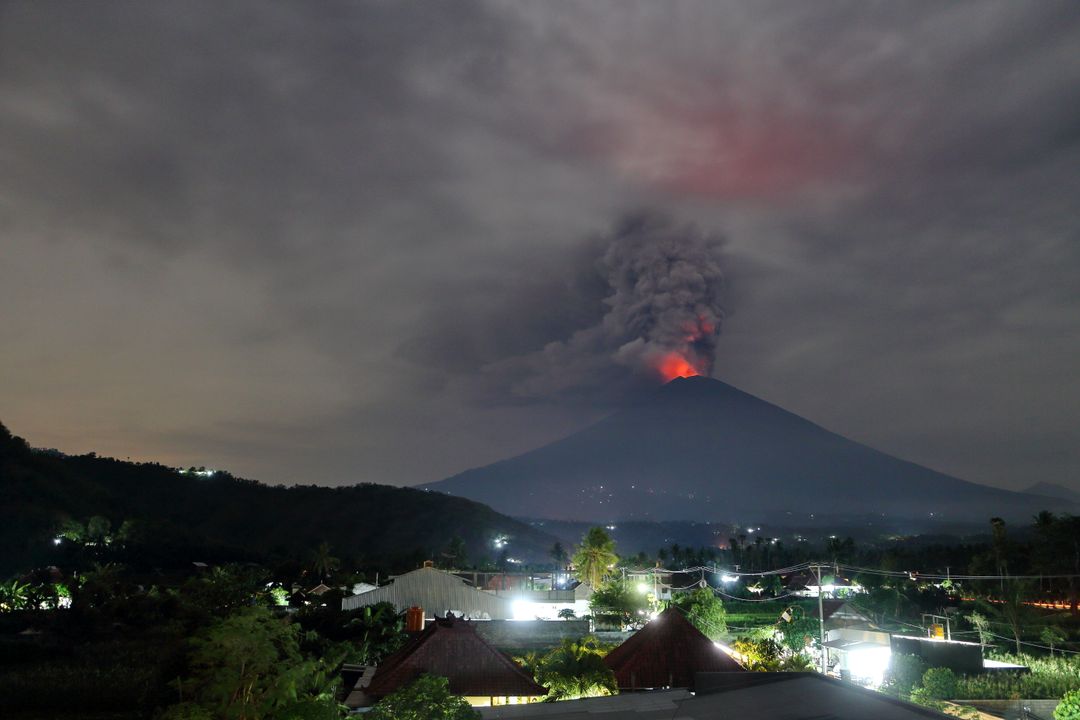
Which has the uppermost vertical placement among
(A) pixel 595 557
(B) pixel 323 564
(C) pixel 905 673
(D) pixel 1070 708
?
(A) pixel 595 557

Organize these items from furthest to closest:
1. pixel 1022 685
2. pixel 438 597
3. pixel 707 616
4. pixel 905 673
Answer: pixel 438 597 < pixel 707 616 < pixel 905 673 < pixel 1022 685

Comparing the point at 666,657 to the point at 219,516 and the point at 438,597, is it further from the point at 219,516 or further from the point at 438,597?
the point at 219,516

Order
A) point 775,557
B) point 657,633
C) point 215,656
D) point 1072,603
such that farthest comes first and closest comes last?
point 775,557, point 1072,603, point 657,633, point 215,656

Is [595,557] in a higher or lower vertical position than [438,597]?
higher

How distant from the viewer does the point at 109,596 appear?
52031 mm

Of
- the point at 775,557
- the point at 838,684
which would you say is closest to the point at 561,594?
the point at 838,684

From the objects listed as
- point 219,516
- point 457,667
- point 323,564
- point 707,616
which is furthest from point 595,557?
point 219,516

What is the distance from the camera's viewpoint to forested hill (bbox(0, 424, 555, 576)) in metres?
81.1

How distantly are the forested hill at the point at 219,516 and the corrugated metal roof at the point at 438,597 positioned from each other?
36.8 metres

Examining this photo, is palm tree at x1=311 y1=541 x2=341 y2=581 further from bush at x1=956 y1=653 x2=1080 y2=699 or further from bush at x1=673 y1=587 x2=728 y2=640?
bush at x1=956 y1=653 x2=1080 y2=699

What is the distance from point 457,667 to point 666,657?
6.62 meters

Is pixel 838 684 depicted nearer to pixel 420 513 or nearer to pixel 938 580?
pixel 938 580

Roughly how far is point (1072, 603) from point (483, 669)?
1946 inches

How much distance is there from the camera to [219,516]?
119938 millimetres
